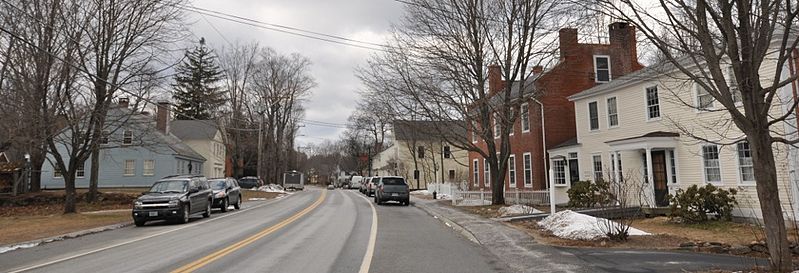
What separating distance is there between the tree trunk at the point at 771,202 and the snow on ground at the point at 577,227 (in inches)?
208

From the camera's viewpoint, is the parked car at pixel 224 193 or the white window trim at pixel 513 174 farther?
the white window trim at pixel 513 174

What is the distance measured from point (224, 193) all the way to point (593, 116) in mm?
18751

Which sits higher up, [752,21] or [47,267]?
[752,21]

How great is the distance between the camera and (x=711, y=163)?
2008 centimetres

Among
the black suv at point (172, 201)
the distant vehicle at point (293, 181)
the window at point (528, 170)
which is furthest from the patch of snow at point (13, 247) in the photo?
the distant vehicle at point (293, 181)

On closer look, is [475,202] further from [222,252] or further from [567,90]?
[222,252]

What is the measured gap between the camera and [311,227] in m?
16.8

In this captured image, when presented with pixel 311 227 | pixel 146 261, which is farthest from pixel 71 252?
pixel 311 227

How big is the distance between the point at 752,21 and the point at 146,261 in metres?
10.9

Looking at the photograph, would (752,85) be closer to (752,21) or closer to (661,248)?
(752,21)

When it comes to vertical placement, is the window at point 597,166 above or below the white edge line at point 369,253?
above

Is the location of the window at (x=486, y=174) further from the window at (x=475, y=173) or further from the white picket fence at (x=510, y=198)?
the white picket fence at (x=510, y=198)

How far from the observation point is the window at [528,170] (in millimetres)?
32769

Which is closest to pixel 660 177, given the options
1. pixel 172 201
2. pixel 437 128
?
pixel 437 128
